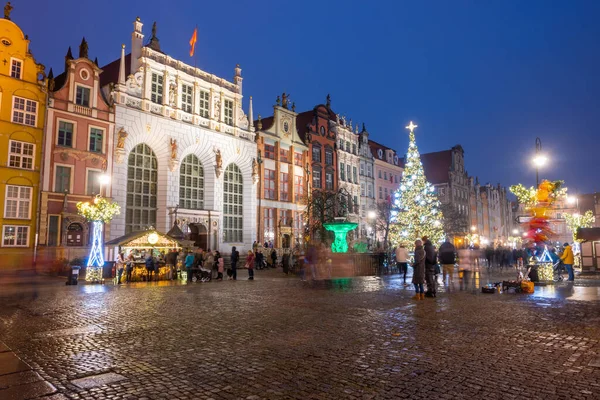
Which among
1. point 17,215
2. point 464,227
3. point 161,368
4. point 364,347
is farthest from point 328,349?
point 464,227

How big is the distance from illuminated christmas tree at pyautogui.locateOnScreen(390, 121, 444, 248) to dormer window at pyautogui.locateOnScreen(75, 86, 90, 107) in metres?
25.7

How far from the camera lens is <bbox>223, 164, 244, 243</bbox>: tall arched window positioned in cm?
3994

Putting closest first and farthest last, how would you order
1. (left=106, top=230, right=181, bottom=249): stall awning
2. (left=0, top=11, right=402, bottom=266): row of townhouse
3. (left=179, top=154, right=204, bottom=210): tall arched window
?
(left=106, top=230, right=181, bottom=249): stall awning
(left=0, top=11, right=402, bottom=266): row of townhouse
(left=179, top=154, right=204, bottom=210): tall arched window

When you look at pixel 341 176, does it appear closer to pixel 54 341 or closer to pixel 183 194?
pixel 183 194

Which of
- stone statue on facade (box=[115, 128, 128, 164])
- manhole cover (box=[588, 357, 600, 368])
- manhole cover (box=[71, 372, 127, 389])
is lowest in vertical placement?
manhole cover (box=[71, 372, 127, 389])

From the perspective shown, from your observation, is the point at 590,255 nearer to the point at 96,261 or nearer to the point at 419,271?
the point at 419,271

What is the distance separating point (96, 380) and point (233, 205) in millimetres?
35853

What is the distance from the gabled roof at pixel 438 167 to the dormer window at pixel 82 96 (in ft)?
191

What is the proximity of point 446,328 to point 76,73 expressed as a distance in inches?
1259

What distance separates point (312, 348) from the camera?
21.0 feet

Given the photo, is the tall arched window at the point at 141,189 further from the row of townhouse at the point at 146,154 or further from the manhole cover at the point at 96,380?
the manhole cover at the point at 96,380

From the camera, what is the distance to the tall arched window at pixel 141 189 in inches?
1314

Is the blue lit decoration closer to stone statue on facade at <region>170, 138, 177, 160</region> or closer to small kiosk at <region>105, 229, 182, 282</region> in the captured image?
small kiosk at <region>105, 229, 182, 282</region>

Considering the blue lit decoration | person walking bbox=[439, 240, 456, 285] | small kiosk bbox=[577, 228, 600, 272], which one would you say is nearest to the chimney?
the blue lit decoration
